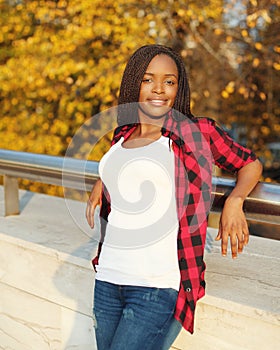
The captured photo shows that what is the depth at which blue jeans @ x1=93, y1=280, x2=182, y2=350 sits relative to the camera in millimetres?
1739

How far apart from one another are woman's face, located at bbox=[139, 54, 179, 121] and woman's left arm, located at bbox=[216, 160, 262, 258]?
1.23 ft

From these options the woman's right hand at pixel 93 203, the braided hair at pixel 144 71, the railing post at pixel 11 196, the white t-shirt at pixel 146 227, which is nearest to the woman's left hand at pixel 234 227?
the white t-shirt at pixel 146 227

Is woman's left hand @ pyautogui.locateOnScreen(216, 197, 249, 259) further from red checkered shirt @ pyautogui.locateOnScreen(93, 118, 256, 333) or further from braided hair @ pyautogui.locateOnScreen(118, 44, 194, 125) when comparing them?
braided hair @ pyautogui.locateOnScreen(118, 44, 194, 125)

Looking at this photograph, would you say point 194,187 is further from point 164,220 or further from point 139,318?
point 139,318

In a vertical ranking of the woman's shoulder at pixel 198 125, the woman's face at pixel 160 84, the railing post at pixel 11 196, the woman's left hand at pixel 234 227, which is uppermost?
the woman's face at pixel 160 84

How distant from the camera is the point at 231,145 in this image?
1.82 meters

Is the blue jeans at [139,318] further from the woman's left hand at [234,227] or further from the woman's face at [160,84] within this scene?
the woman's face at [160,84]

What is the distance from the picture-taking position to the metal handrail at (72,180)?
6.24 feet

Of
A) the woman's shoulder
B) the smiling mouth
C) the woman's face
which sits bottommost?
the woman's shoulder

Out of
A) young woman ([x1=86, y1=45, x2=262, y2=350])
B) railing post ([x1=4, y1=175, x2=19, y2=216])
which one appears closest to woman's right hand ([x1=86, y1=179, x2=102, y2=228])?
A: young woman ([x1=86, y1=45, x2=262, y2=350])

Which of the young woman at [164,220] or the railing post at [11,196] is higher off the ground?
the young woman at [164,220]

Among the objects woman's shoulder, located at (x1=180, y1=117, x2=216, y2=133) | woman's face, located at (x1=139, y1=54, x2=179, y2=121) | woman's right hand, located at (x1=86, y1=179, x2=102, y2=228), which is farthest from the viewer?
woman's right hand, located at (x1=86, y1=179, x2=102, y2=228)

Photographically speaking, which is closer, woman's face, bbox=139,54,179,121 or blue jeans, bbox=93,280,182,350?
blue jeans, bbox=93,280,182,350

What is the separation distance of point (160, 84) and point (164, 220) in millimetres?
506
